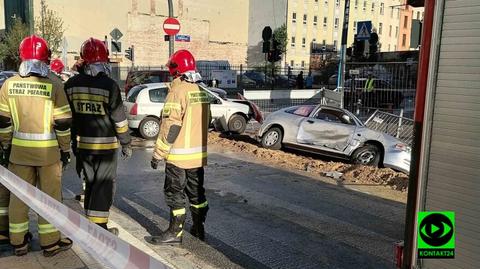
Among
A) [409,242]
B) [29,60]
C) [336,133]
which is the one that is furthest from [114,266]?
[336,133]

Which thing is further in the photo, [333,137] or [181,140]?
[333,137]

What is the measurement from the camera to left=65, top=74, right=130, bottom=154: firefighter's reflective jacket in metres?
4.48

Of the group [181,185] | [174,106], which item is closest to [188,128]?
[174,106]

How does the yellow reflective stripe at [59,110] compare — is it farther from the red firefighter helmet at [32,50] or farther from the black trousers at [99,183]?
the black trousers at [99,183]

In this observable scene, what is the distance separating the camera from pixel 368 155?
10.4 meters

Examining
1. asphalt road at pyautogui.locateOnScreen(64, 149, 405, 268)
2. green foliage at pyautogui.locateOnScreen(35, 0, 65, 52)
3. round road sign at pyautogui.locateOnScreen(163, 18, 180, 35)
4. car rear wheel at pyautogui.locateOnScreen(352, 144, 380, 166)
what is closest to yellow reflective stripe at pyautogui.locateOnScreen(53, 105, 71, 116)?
asphalt road at pyautogui.locateOnScreen(64, 149, 405, 268)

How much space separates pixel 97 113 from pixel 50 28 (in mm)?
42017

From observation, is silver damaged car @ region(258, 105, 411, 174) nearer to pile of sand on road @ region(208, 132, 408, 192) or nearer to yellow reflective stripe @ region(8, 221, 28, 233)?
pile of sand on road @ region(208, 132, 408, 192)

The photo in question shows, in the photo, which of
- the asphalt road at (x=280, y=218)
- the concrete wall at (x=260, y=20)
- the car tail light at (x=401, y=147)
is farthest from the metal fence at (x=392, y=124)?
the concrete wall at (x=260, y=20)

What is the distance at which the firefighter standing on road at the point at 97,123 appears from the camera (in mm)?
4488

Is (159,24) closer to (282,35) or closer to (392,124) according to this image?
(282,35)

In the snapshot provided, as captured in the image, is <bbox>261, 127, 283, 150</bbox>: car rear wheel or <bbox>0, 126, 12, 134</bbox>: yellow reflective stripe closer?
<bbox>0, 126, 12, 134</bbox>: yellow reflective stripe

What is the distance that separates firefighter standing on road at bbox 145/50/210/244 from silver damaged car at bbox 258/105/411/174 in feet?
Answer: 19.5

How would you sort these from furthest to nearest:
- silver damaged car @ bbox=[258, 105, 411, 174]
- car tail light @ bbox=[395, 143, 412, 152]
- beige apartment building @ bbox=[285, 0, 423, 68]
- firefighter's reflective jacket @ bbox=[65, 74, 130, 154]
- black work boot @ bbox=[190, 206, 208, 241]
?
beige apartment building @ bbox=[285, 0, 423, 68]
silver damaged car @ bbox=[258, 105, 411, 174]
car tail light @ bbox=[395, 143, 412, 152]
black work boot @ bbox=[190, 206, 208, 241]
firefighter's reflective jacket @ bbox=[65, 74, 130, 154]
